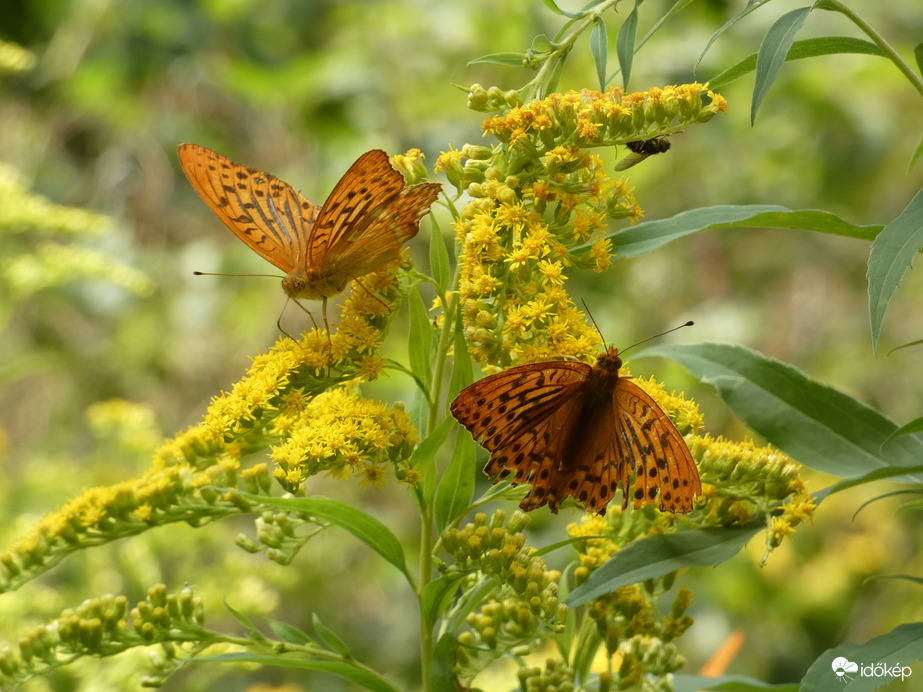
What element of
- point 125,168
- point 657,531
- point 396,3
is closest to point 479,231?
point 657,531

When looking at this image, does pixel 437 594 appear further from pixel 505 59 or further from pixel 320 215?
pixel 505 59

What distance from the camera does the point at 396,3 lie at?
14.6 feet

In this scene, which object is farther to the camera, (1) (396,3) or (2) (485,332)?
(1) (396,3)

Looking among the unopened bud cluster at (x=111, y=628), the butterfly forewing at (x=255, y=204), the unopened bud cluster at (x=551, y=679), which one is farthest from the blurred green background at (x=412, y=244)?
the unopened bud cluster at (x=551, y=679)

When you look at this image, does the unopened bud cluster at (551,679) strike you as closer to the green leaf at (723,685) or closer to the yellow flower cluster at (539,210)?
the green leaf at (723,685)

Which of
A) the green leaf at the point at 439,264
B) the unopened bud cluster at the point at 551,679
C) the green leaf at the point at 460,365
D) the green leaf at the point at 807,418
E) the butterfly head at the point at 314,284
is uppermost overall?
the green leaf at the point at 439,264

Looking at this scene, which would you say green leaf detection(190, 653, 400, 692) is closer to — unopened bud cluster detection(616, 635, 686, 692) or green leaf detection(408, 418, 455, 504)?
green leaf detection(408, 418, 455, 504)

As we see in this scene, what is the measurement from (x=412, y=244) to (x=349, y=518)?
10.2 ft

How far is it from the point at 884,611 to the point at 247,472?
10.3ft

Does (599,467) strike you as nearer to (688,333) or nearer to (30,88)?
(688,333)

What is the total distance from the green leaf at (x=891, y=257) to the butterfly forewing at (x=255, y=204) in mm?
975

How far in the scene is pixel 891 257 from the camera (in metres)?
1.16

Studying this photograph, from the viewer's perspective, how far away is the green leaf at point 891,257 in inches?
44.4

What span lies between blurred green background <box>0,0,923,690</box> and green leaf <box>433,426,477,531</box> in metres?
1.55
